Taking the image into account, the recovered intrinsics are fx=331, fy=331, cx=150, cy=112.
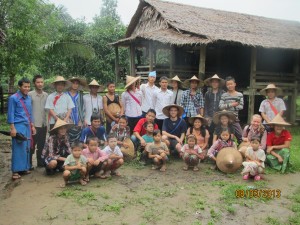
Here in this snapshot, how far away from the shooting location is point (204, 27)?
40.2 ft

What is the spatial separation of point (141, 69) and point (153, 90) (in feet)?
28.6

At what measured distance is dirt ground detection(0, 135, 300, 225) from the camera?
3.90 m

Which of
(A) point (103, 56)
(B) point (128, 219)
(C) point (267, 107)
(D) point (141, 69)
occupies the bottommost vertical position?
(B) point (128, 219)

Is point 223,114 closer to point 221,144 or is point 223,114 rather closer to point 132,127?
point 221,144

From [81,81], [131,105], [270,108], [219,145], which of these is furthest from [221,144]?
[81,81]

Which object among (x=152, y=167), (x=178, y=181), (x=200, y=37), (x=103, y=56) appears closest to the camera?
(x=178, y=181)

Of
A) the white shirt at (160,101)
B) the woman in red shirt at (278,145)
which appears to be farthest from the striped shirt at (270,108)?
the white shirt at (160,101)

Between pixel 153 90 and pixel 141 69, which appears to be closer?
pixel 153 90

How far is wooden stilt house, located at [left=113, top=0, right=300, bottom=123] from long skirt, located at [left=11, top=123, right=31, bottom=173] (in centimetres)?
668

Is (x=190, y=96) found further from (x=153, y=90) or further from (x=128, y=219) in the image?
(x=128, y=219)

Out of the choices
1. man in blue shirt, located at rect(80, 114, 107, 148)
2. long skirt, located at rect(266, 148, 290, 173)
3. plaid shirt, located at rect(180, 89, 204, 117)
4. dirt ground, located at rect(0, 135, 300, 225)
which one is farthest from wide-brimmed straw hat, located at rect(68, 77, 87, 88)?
long skirt, located at rect(266, 148, 290, 173)

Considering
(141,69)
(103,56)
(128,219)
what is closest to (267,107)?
(128,219)

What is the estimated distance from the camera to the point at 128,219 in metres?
3.85

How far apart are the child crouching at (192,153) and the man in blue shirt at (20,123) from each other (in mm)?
2711
